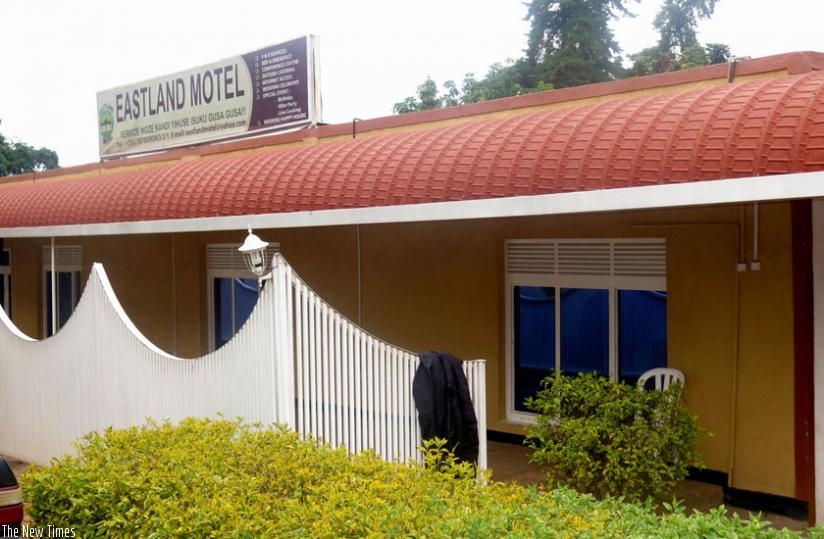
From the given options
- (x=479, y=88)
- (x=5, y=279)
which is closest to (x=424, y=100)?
(x=479, y=88)

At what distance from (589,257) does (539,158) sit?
2.58 metres

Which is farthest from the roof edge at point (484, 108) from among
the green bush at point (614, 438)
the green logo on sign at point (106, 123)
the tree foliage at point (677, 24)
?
the tree foliage at point (677, 24)

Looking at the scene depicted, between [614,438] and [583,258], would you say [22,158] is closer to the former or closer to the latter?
[583,258]

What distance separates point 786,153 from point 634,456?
7.49 ft

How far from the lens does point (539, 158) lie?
682 cm

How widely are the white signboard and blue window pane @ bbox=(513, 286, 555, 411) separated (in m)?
4.22

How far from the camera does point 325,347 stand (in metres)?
6.80

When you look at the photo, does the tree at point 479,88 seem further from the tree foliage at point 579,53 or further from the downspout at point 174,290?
the downspout at point 174,290

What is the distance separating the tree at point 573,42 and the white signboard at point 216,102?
28298 millimetres

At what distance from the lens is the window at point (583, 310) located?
8766 mm

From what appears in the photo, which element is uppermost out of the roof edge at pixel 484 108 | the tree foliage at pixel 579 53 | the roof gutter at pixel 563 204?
the tree foliage at pixel 579 53

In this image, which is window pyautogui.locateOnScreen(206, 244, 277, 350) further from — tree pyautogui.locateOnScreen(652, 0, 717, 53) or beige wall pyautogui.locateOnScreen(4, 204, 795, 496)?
tree pyautogui.locateOnScreen(652, 0, 717, 53)

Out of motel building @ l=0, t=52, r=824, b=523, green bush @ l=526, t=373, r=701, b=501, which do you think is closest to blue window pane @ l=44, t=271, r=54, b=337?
motel building @ l=0, t=52, r=824, b=523

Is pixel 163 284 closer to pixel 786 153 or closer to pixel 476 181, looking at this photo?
pixel 476 181
